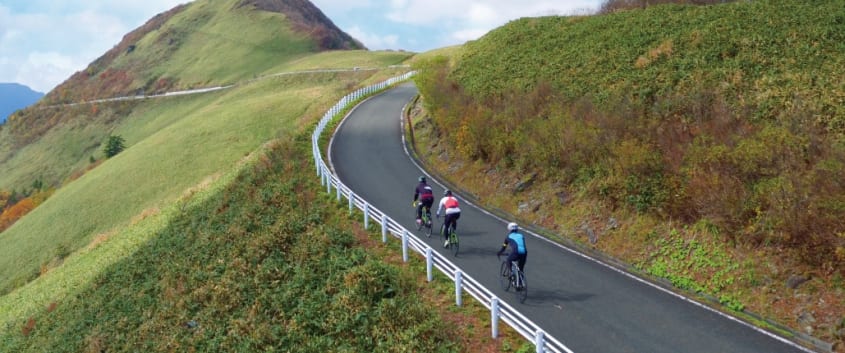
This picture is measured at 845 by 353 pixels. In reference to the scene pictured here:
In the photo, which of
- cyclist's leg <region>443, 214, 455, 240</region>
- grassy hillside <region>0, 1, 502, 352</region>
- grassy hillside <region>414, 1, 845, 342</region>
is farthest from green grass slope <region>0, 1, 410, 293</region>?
cyclist's leg <region>443, 214, 455, 240</region>

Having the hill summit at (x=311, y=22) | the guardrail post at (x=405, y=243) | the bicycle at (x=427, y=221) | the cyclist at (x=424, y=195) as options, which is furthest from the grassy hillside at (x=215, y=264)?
the hill summit at (x=311, y=22)

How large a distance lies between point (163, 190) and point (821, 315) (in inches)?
1432

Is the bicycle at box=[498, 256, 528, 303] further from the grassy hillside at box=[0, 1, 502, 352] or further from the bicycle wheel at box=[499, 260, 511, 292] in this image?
the grassy hillside at box=[0, 1, 502, 352]

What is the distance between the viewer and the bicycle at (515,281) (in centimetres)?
1184

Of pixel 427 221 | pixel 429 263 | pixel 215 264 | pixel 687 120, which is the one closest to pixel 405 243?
pixel 429 263

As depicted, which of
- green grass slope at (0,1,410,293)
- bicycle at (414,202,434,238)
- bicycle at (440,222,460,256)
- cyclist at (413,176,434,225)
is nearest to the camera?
bicycle at (440,222,460,256)

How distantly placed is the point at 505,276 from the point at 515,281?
2.39 ft

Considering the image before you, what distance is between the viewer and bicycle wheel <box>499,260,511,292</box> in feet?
40.6

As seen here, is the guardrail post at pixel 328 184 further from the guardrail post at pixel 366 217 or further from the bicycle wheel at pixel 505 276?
the bicycle wheel at pixel 505 276

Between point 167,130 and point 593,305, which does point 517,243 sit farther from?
point 167,130

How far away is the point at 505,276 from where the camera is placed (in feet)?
41.8

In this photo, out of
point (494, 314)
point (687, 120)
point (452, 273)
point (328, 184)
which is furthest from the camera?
point (328, 184)

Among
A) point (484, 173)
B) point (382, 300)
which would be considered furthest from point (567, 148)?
point (382, 300)

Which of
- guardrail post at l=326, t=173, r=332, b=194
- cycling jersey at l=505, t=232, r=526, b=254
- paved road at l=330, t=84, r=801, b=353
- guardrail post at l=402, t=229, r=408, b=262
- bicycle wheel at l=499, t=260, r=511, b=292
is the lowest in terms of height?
paved road at l=330, t=84, r=801, b=353
